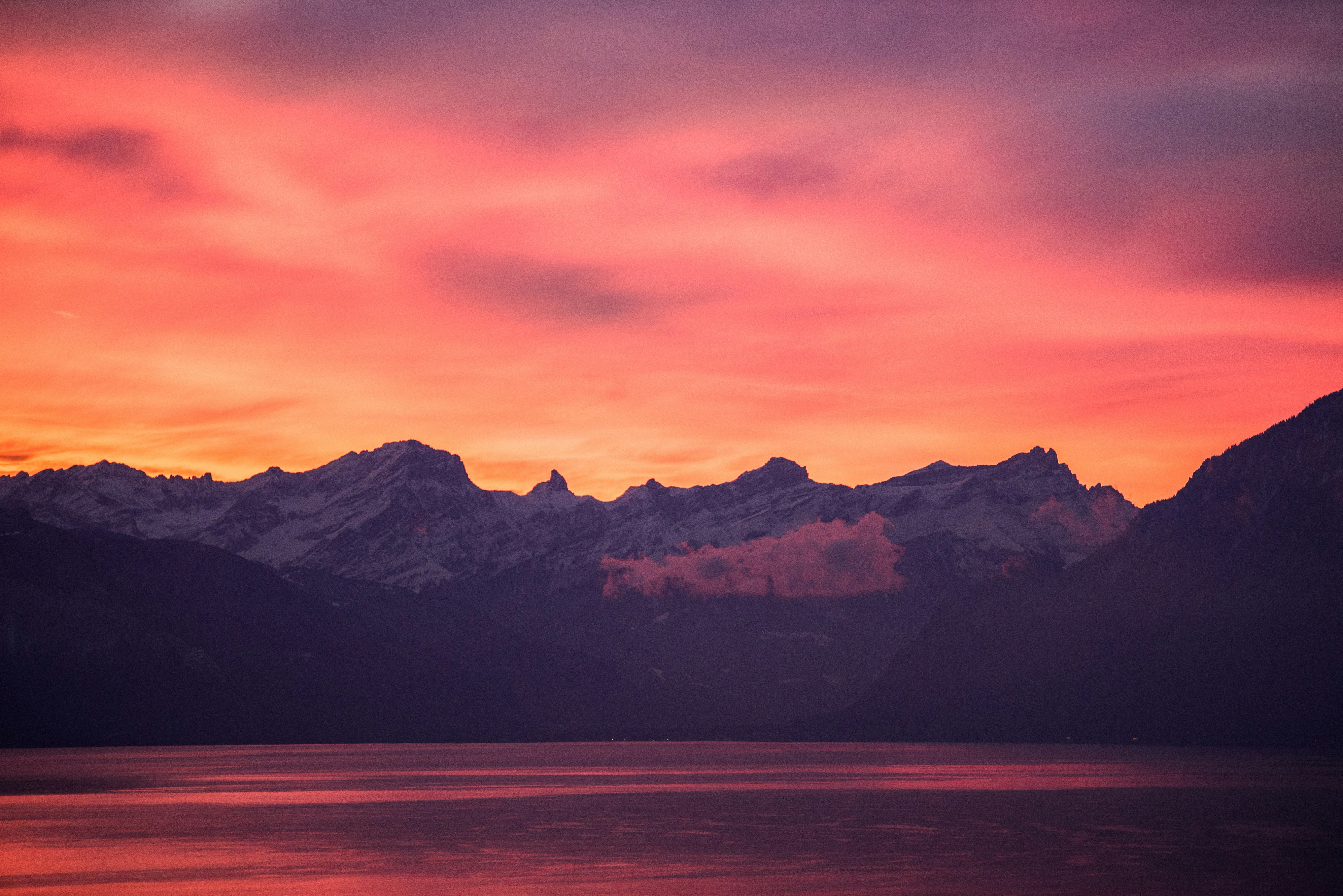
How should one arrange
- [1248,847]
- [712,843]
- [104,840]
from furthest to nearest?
[104,840], [712,843], [1248,847]

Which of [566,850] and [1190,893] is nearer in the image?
[1190,893]

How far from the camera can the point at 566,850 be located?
14600 centimetres

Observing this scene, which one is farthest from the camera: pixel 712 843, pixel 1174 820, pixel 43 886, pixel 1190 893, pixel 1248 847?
pixel 1174 820

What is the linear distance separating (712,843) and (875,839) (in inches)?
647

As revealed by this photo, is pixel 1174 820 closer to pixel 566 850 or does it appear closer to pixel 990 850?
pixel 990 850

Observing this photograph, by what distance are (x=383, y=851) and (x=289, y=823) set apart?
41196 mm

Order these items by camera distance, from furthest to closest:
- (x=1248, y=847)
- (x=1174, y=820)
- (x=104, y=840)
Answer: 1. (x=1174, y=820)
2. (x=104, y=840)
3. (x=1248, y=847)

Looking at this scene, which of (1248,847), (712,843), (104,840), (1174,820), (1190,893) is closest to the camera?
(1190,893)

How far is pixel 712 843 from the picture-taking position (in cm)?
15200

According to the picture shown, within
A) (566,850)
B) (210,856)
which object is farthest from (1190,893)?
(210,856)

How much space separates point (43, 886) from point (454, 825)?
58.8 metres

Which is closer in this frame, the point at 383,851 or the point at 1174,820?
the point at 383,851

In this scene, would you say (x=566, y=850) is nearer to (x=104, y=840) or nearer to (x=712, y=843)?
(x=712, y=843)

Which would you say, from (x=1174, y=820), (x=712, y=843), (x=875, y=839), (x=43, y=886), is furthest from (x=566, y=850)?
(x=1174, y=820)
